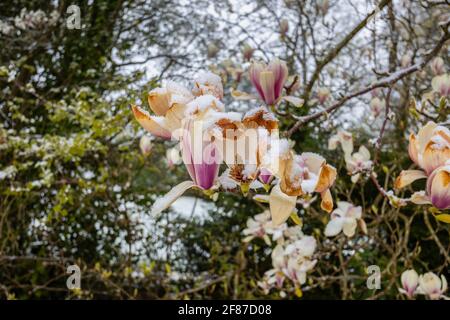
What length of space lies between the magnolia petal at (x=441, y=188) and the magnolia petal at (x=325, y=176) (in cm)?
11

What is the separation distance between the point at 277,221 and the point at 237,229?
8.38ft

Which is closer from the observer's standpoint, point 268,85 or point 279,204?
point 279,204

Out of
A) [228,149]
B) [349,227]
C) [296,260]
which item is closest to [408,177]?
[228,149]

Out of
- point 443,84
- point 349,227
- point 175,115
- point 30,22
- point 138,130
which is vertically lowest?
point 349,227

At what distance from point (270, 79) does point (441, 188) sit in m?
0.36

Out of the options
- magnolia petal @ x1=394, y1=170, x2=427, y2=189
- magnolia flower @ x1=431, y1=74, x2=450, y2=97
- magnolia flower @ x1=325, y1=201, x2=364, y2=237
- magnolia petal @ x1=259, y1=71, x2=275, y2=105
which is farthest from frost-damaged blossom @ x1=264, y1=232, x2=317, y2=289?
magnolia petal @ x1=394, y1=170, x2=427, y2=189

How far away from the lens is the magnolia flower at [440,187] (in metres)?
0.51

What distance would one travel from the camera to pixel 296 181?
0.48 meters

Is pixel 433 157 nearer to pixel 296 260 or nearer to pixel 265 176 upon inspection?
pixel 265 176

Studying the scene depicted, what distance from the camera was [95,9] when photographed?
328 centimetres

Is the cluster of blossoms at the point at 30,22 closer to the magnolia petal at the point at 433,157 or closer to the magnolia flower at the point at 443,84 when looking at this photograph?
the magnolia flower at the point at 443,84

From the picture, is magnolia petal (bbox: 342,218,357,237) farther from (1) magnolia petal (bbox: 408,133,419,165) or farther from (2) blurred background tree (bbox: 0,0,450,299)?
(2) blurred background tree (bbox: 0,0,450,299)
